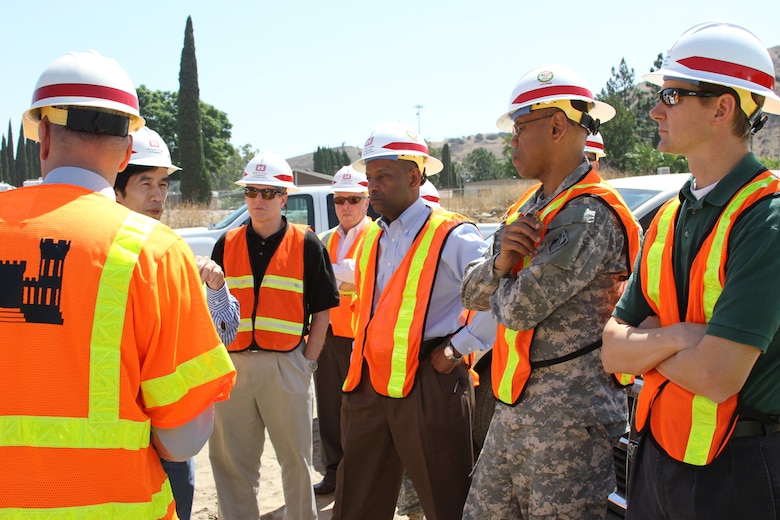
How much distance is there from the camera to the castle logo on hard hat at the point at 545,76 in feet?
9.26

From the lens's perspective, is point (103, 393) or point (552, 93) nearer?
point (103, 393)

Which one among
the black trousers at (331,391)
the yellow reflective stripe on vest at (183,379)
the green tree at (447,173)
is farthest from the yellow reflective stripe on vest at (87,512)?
the green tree at (447,173)

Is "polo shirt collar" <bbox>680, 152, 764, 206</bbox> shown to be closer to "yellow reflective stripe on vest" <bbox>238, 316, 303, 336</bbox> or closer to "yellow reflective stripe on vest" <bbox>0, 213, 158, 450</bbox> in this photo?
"yellow reflective stripe on vest" <bbox>0, 213, 158, 450</bbox>

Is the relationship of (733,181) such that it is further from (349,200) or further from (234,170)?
(234,170)

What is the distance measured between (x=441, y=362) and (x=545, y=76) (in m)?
1.43

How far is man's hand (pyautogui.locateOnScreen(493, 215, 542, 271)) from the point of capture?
8.56ft

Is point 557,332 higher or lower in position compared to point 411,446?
higher

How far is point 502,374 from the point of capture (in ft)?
9.17

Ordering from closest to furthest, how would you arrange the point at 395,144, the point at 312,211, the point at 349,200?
the point at 395,144
the point at 349,200
the point at 312,211

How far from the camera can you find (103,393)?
1792 mm

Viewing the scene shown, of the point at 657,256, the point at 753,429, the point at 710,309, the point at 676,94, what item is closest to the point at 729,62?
the point at 676,94

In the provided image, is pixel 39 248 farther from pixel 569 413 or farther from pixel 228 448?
pixel 228 448

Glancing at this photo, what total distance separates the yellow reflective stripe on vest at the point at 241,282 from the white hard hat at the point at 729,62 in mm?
2767

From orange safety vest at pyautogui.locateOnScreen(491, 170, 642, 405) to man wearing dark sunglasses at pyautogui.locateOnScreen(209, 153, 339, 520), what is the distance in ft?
5.66
